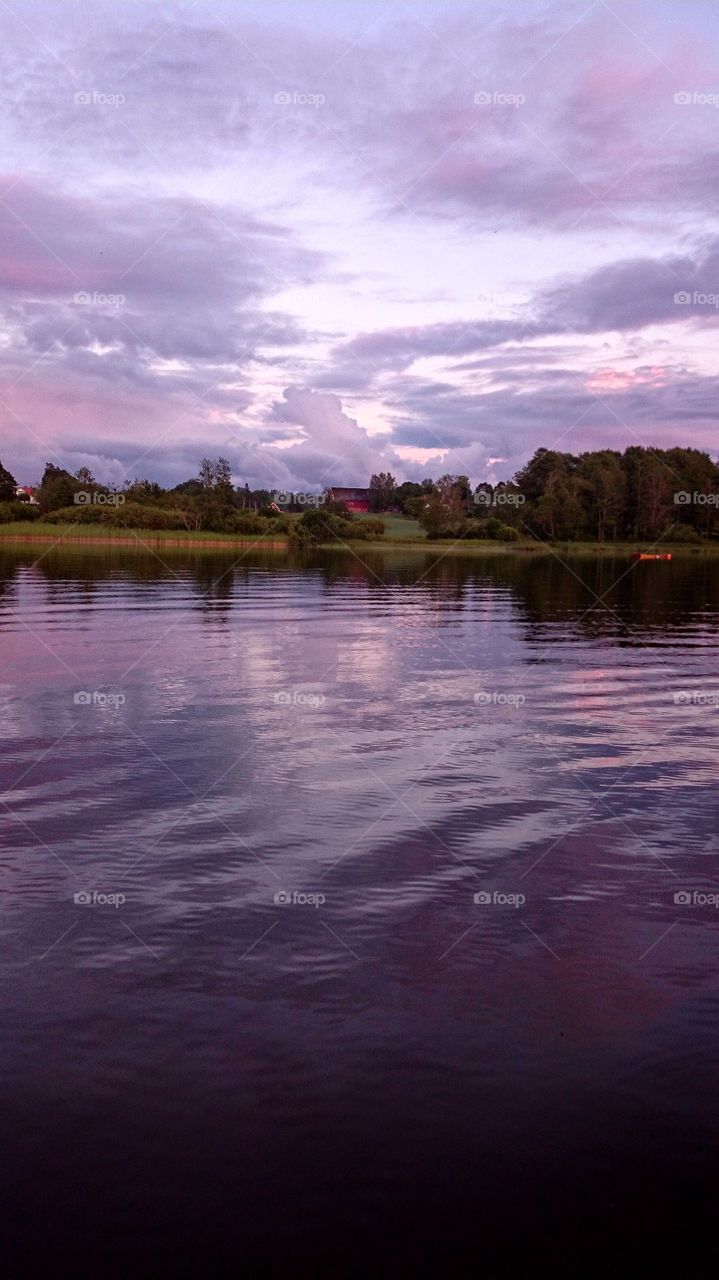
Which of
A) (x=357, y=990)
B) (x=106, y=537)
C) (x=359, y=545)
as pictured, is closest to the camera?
(x=357, y=990)

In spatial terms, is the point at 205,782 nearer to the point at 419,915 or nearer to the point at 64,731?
the point at 64,731

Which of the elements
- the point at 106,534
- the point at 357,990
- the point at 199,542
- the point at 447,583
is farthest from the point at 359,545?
the point at 357,990

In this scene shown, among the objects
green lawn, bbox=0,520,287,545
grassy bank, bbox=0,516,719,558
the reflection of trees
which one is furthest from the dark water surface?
green lawn, bbox=0,520,287,545

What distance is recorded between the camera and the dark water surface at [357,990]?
6.15 m

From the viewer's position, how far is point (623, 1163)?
6648mm

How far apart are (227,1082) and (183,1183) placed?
1080 mm

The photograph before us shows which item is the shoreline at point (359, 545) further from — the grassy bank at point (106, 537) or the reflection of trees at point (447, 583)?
the reflection of trees at point (447, 583)

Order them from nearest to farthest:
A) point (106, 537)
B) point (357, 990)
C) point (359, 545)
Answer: point (357, 990) → point (106, 537) → point (359, 545)

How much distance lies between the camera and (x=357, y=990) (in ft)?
29.1

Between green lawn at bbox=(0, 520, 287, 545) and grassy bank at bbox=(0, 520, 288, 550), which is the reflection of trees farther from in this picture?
green lawn at bbox=(0, 520, 287, 545)

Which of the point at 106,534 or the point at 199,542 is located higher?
the point at 106,534

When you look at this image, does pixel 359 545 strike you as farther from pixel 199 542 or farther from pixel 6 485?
pixel 6 485

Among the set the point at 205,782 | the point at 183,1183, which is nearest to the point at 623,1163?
the point at 183,1183

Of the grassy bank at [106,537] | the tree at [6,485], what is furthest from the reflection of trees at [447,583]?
the tree at [6,485]
